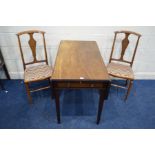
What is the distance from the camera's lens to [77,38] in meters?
2.33

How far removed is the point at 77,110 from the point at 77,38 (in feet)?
3.85

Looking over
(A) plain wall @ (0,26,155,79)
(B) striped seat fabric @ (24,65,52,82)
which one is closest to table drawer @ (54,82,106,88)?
(B) striped seat fabric @ (24,65,52,82)

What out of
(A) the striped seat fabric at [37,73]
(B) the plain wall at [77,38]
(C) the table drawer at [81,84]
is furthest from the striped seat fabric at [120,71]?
(A) the striped seat fabric at [37,73]

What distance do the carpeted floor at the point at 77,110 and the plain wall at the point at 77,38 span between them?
0.46m

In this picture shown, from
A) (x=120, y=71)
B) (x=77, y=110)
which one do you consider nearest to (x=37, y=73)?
A: (x=77, y=110)

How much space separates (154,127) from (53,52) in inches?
76.3

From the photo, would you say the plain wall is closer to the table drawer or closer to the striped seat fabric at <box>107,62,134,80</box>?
the striped seat fabric at <box>107,62,134,80</box>

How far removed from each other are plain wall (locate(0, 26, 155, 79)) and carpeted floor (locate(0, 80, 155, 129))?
0.46 m

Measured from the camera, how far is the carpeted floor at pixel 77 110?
75.6 inches

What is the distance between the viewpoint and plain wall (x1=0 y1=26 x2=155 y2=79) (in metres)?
2.24

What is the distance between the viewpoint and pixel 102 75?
1.47 metres
